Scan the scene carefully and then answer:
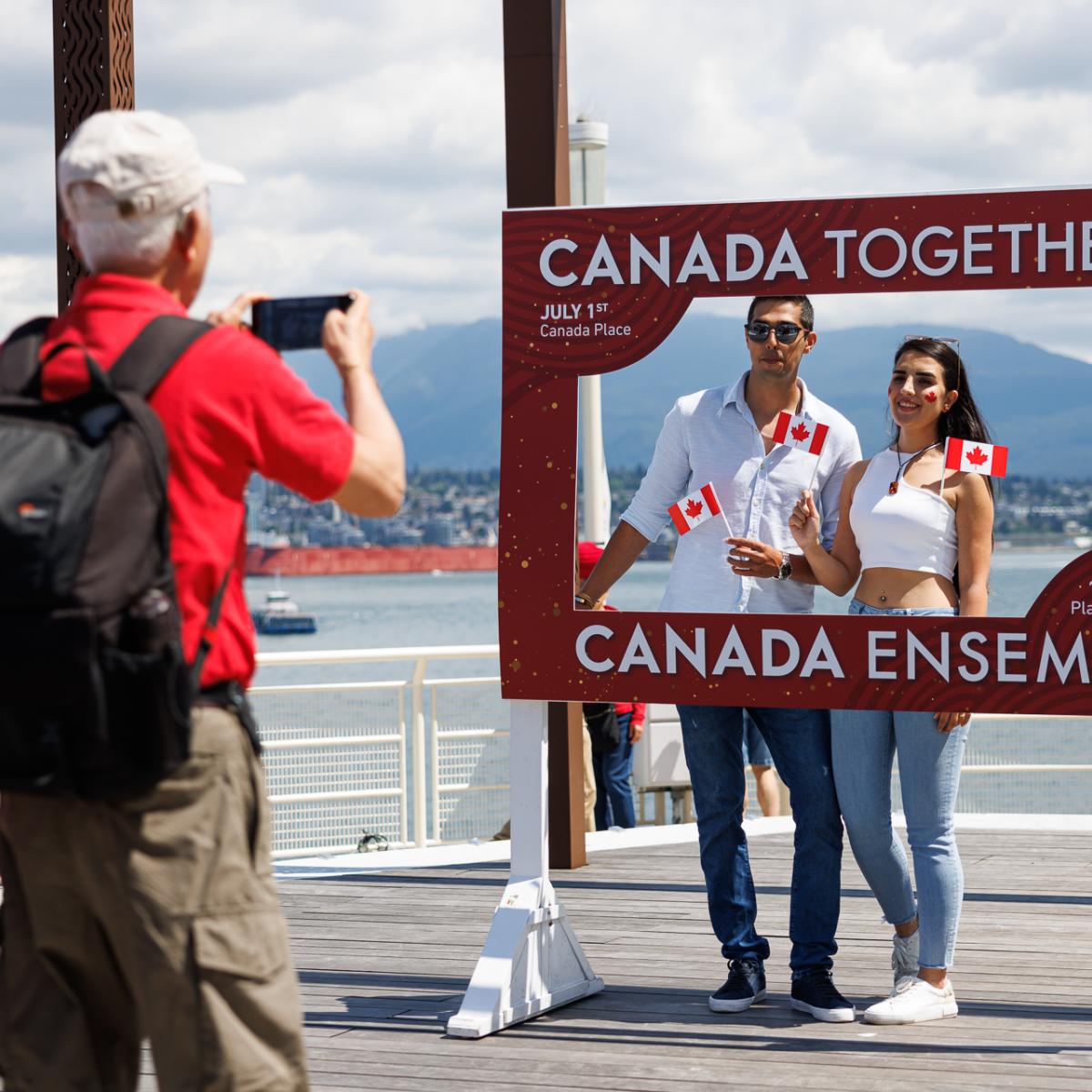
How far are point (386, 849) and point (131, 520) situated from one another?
5.90 m

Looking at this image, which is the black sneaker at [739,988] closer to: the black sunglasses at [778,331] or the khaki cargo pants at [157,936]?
the black sunglasses at [778,331]

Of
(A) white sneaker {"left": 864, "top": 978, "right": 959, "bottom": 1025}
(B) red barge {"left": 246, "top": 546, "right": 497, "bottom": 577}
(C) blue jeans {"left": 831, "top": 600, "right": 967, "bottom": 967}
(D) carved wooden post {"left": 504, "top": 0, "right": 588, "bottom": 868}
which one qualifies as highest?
(D) carved wooden post {"left": 504, "top": 0, "right": 588, "bottom": 868}

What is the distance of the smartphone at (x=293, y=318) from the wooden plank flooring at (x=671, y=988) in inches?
83.9

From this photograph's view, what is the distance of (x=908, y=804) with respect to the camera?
4.43m

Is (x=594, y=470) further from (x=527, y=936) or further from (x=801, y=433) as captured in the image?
(x=527, y=936)

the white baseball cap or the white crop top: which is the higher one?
the white baseball cap

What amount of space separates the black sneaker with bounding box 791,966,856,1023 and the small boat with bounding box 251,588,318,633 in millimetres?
68509

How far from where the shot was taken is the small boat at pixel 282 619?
7431cm

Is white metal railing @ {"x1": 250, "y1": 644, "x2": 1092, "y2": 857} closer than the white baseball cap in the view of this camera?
No

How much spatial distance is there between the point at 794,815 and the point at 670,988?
0.70 metres

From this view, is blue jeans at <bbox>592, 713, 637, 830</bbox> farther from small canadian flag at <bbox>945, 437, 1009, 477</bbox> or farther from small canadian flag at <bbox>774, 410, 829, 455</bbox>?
small canadian flag at <bbox>945, 437, 1009, 477</bbox>

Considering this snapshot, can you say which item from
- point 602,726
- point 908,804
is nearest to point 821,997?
point 908,804

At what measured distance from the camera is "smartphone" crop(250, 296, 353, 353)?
2.55 metres

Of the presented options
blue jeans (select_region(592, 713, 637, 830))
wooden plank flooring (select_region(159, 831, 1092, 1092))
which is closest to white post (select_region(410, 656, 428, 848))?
wooden plank flooring (select_region(159, 831, 1092, 1092))
